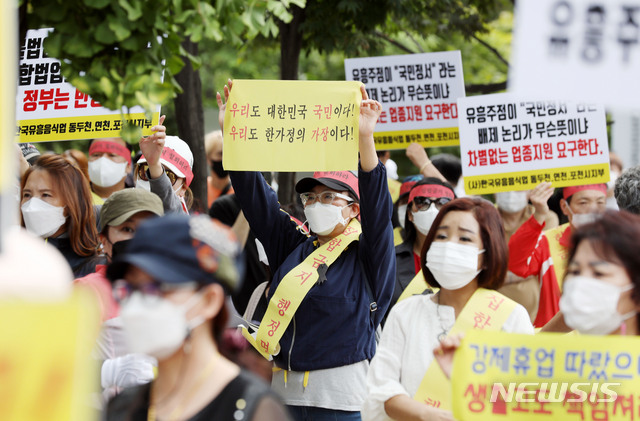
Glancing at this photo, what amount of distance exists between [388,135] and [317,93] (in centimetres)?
264

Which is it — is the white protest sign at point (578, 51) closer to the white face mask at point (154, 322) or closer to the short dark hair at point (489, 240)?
the short dark hair at point (489, 240)

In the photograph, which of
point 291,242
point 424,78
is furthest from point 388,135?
point 291,242

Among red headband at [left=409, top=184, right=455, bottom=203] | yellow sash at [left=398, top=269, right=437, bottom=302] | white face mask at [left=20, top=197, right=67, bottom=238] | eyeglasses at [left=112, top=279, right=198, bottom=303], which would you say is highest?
red headband at [left=409, top=184, right=455, bottom=203]

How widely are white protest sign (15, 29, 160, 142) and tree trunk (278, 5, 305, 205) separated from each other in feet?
7.09

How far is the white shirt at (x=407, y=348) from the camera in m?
3.78

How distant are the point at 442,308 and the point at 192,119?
438cm

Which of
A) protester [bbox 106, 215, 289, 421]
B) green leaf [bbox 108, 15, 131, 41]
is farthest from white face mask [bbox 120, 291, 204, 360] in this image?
green leaf [bbox 108, 15, 131, 41]

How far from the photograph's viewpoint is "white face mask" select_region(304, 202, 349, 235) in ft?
16.6

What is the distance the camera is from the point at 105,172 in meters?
7.05

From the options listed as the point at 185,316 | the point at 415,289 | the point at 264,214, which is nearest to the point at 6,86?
the point at 185,316

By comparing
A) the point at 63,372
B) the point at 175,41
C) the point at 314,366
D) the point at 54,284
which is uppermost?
the point at 175,41

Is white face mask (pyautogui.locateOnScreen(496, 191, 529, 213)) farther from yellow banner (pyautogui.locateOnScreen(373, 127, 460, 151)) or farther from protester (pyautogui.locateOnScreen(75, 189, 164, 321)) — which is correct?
protester (pyautogui.locateOnScreen(75, 189, 164, 321))

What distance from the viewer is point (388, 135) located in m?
Answer: 7.64

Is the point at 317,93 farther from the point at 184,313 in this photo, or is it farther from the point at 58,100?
the point at 184,313
